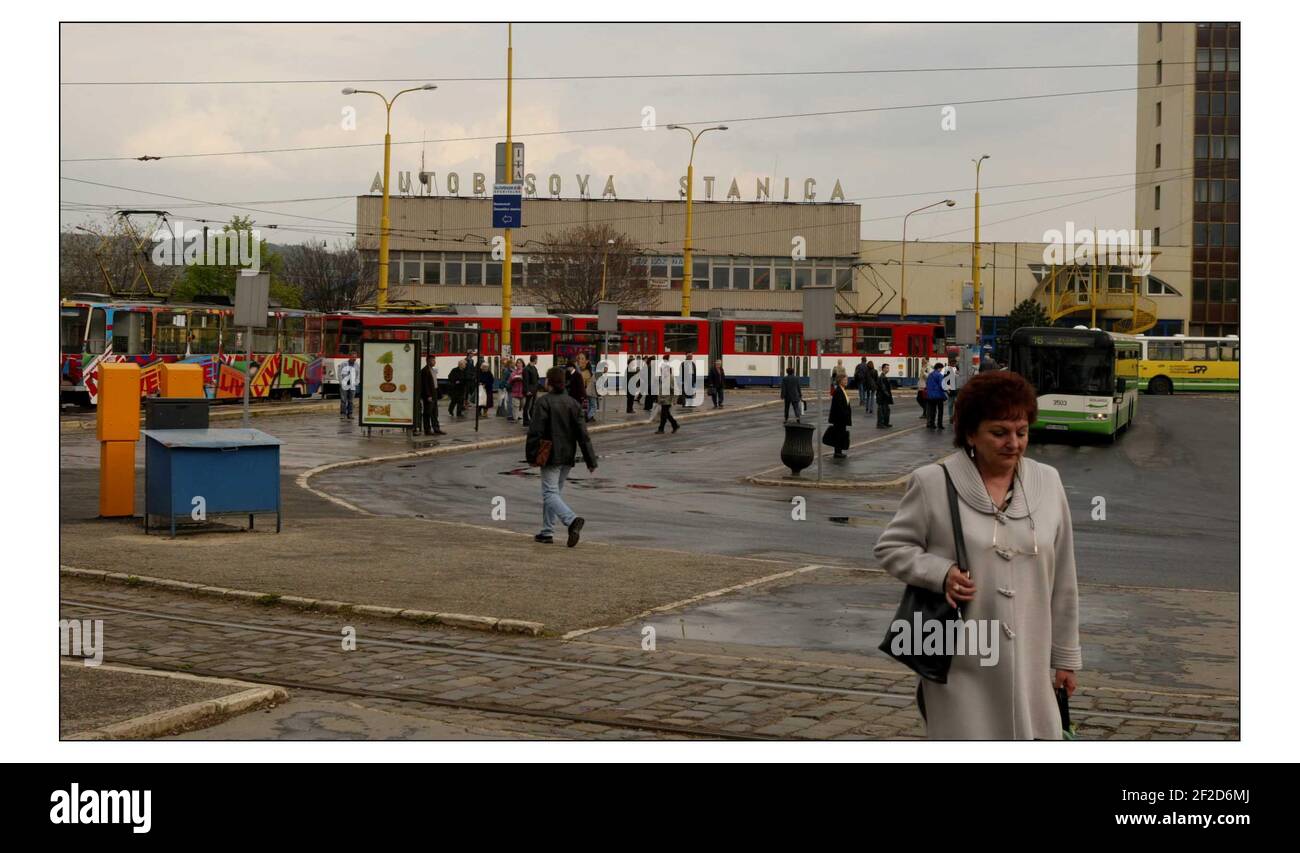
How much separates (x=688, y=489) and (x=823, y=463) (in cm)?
541

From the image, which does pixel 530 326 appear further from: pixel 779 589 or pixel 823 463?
pixel 779 589

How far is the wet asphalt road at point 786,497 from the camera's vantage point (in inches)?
655

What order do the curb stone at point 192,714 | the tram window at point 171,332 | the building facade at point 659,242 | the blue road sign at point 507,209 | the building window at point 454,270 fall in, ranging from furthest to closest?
the building window at point 454,270 < the building facade at point 659,242 < the tram window at point 171,332 < the blue road sign at point 507,209 < the curb stone at point 192,714

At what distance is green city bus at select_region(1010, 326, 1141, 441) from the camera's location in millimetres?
35438

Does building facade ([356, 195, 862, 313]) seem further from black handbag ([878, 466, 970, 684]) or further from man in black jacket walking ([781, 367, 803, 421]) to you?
black handbag ([878, 466, 970, 684])


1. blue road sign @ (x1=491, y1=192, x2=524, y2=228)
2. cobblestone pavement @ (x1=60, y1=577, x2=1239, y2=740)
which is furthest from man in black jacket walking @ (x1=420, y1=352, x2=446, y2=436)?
cobblestone pavement @ (x1=60, y1=577, x2=1239, y2=740)

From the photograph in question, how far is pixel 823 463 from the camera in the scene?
93.9 feet

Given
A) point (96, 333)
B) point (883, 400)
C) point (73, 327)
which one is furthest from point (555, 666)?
point (96, 333)

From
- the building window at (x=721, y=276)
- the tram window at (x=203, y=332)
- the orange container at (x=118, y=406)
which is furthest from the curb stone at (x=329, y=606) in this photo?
the building window at (x=721, y=276)

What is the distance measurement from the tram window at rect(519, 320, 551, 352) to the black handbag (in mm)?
52213

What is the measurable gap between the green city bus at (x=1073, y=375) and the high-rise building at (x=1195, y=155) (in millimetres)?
46630

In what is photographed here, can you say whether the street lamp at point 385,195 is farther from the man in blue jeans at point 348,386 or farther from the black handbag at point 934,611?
the black handbag at point 934,611
